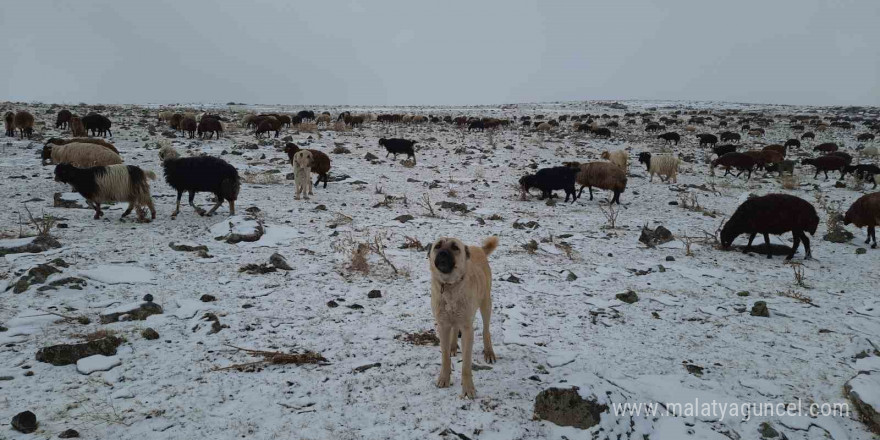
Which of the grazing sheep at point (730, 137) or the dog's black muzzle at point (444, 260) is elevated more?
the grazing sheep at point (730, 137)

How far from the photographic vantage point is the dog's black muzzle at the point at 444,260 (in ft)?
10.5

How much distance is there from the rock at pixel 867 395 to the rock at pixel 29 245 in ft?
31.2

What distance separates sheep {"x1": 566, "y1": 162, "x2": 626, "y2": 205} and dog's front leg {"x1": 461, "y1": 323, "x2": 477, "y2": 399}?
9850 millimetres

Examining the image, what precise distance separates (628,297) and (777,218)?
14.0ft

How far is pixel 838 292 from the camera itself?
5965 mm

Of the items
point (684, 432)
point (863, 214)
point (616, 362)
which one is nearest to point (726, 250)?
point (863, 214)

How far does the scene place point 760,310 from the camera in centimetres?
514

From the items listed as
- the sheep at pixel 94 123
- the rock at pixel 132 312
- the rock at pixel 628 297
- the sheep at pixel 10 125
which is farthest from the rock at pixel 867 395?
the sheep at pixel 10 125

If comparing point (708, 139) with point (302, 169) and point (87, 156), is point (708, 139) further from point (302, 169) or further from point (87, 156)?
point (87, 156)

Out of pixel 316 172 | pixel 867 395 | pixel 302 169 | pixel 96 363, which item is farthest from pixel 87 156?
pixel 867 395

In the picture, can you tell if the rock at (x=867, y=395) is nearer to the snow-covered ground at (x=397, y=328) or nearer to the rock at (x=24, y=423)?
the snow-covered ground at (x=397, y=328)

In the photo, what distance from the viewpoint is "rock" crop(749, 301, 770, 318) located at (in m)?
5.11

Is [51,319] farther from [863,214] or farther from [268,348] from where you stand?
[863,214]

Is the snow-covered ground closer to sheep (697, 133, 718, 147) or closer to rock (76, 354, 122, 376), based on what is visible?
rock (76, 354, 122, 376)
